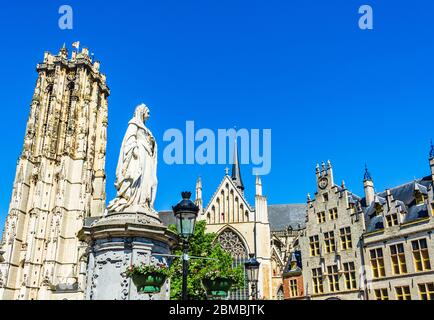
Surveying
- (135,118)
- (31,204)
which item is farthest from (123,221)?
(31,204)

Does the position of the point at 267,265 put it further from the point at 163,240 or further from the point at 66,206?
the point at 163,240

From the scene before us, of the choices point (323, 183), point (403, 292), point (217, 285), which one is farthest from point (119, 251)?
point (323, 183)

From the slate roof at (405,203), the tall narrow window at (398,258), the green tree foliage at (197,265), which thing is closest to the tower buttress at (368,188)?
the slate roof at (405,203)

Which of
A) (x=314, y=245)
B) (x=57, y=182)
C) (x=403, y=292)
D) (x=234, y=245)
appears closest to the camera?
(x=403, y=292)

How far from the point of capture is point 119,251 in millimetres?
8977

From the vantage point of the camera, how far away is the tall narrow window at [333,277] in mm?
29172

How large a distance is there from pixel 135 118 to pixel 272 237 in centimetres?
4556

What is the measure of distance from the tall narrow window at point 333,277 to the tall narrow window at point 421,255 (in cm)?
588

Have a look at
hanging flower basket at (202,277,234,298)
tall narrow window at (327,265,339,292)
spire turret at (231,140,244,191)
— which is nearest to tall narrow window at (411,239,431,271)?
tall narrow window at (327,265,339,292)

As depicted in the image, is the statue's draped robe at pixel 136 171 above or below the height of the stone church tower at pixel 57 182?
below

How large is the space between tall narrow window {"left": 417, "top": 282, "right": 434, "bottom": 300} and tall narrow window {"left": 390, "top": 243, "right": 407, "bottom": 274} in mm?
1349

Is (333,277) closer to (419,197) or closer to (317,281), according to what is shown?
(317,281)

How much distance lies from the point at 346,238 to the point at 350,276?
253 centimetres

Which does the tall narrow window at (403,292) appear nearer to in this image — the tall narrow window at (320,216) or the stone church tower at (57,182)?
the tall narrow window at (320,216)
